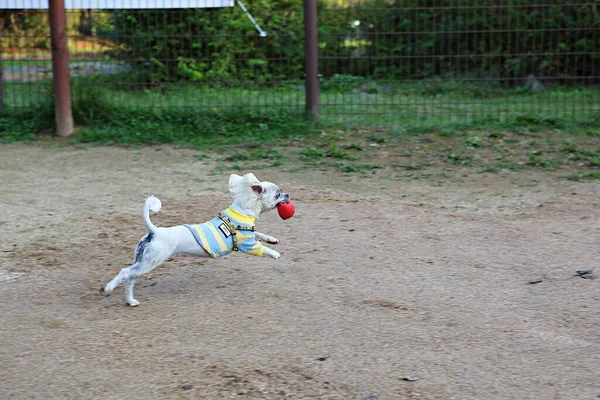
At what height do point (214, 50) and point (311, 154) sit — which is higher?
point (214, 50)

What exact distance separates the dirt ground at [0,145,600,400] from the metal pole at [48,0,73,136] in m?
1.98

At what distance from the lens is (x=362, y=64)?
32.2 ft

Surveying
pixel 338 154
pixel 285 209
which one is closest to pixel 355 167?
pixel 338 154

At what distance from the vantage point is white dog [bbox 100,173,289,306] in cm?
454

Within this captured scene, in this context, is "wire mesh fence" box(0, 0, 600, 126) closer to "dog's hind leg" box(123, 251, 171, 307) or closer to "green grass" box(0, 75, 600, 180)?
"green grass" box(0, 75, 600, 180)

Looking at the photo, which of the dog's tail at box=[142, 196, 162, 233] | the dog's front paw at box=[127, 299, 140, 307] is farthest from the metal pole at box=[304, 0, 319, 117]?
the dog's front paw at box=[127, 299, 140, 307]

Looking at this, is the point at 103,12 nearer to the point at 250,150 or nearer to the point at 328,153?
the point at 250,150

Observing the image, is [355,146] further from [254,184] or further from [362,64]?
[254,184]

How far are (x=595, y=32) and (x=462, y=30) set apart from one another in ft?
5.13

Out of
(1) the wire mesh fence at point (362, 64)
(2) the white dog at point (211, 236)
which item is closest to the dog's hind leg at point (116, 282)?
(2) the white dog at point (211, 236)

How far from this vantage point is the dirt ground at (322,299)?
12.1 feet

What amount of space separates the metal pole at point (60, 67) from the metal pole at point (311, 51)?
2.72 m

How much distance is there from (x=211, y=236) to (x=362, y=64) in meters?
5.57

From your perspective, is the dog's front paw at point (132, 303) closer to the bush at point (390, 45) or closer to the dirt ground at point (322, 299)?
the dirt ground at point (322, 299)
